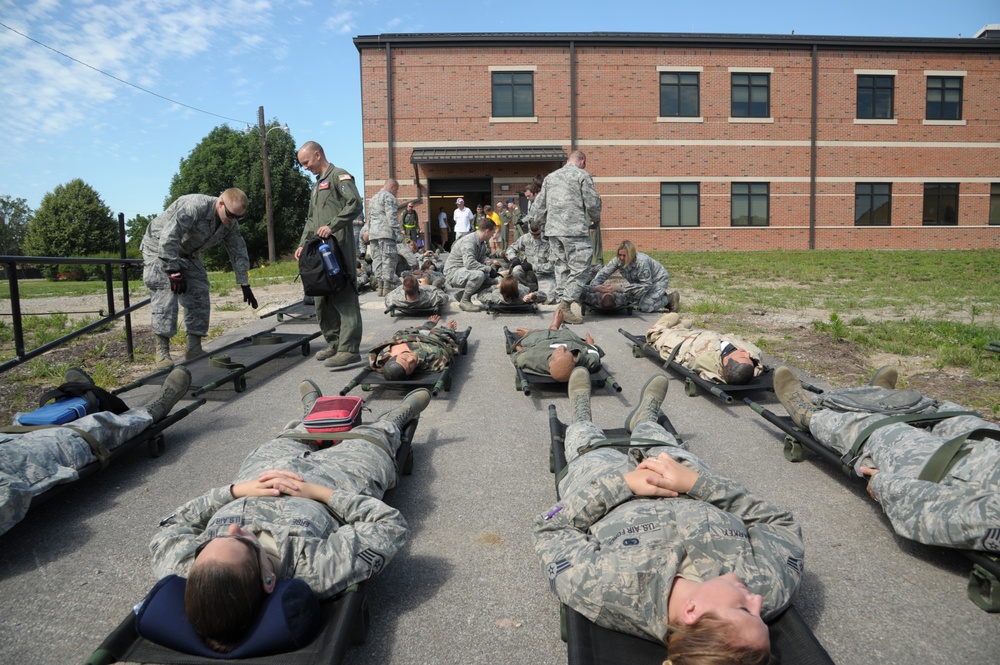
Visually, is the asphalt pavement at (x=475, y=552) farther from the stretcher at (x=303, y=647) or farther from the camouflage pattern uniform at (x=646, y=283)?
the camouflage pattern uniform at (x=646, y=283)

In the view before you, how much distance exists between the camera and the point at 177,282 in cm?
667

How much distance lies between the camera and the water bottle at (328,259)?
6602 millimetres

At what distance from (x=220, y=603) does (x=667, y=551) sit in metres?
1.53

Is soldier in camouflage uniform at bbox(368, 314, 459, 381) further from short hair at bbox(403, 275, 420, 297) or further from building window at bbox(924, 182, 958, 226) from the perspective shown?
building window at bbox(924, 182, 958, 226)

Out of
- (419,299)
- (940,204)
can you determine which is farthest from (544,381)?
(940,204)

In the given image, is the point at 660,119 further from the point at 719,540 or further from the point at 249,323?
the point at 719,540

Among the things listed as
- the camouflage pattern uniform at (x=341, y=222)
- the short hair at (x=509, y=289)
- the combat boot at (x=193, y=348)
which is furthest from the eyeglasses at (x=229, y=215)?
the short hair at (x=509, y=289)

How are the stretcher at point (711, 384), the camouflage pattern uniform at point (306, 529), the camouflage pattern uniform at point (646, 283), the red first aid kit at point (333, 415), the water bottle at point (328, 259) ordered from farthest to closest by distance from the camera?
1. the camouflage pattern uniform at point (646, 283)
2. the water bottle at point (328, 259)
3. the stretcher at point (711, 384)
4. the red first aid kit at point (333, 415)
5. the camouflage pattern uniform at point (306, 529)

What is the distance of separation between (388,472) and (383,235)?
9.24m

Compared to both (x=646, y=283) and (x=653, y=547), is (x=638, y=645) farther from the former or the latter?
(x=646, y=283)

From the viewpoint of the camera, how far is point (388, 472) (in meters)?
3.45

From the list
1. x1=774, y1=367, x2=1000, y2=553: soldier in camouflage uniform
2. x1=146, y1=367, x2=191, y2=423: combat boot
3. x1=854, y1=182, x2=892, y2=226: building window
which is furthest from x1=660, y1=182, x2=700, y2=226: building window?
x1=146, y1=367, x2=191, y2=423: combat boot

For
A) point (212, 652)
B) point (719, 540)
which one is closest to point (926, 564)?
point (719, 540)

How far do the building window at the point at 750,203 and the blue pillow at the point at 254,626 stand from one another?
2609 cm
